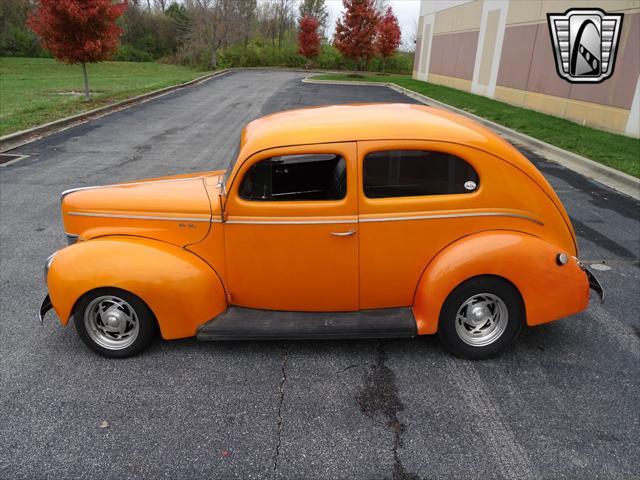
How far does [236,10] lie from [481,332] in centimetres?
5431

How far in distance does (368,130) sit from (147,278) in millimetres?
1961

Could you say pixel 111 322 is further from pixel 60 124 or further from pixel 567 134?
pixel 567 134

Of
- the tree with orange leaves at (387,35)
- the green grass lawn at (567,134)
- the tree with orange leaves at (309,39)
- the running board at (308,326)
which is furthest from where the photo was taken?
the tree with orange leaves at (309,39)

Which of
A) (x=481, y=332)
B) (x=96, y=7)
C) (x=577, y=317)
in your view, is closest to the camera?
(x=481, y=332)

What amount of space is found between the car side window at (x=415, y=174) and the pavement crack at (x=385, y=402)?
1.35 metres

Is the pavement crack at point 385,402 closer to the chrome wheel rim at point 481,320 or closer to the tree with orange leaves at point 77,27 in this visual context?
the chrome wheel rim at point 481,320

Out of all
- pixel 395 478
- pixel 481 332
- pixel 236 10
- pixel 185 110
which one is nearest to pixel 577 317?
pixel 481 332

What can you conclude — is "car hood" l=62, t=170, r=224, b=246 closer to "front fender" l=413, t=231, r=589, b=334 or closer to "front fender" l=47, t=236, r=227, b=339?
"front fender" l=47, t=236, r=227, b=339

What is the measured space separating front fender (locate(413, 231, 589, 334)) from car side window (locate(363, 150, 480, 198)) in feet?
1.42

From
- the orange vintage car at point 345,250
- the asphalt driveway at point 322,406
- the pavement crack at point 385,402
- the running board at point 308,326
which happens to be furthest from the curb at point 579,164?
the pavement crack at point 385,402

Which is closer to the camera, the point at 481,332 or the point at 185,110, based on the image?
the point at 481,332

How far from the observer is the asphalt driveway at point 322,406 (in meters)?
2.76

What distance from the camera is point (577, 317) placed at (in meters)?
4.34

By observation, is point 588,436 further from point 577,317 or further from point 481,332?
point 577,317
